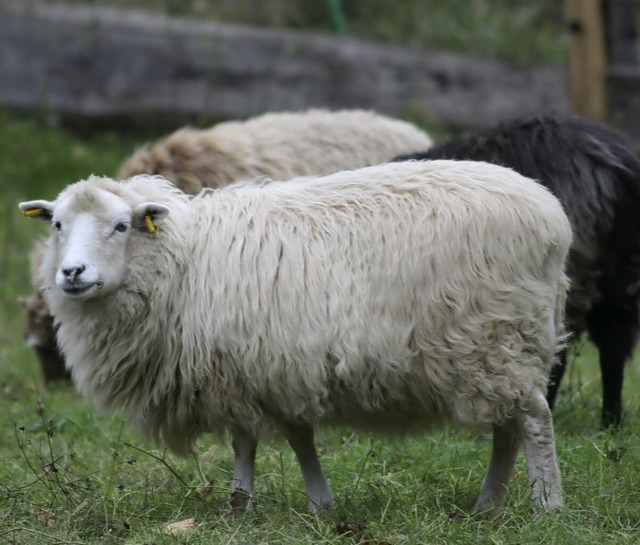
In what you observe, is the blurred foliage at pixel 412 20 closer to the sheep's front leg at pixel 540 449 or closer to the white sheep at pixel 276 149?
the white sheep at pixel 276 149

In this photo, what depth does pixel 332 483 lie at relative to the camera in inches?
178

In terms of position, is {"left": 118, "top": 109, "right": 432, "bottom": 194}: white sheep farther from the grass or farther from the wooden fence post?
the wooden fence post

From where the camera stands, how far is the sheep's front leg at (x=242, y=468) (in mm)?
4121

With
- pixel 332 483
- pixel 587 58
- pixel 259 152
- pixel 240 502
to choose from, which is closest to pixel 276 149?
pixel 259 152

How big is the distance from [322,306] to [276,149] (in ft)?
10.3

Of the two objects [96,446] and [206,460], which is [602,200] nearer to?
[206,460]

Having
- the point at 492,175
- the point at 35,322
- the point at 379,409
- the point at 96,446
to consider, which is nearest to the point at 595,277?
the point at 492,175

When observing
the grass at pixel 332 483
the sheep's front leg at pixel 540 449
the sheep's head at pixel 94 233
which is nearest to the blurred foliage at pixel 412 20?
the grass at pixel 332 483

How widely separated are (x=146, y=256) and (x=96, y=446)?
4.69ft

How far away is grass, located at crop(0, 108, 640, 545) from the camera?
149 inches

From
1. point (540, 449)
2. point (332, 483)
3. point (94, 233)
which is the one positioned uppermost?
point (94, 233)

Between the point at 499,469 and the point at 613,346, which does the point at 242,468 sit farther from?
the point at 613,346

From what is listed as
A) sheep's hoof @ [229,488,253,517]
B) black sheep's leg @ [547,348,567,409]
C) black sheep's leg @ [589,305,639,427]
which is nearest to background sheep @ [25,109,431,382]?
black sheep's leg @ [589,305,639,427]

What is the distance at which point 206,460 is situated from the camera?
194 inches
